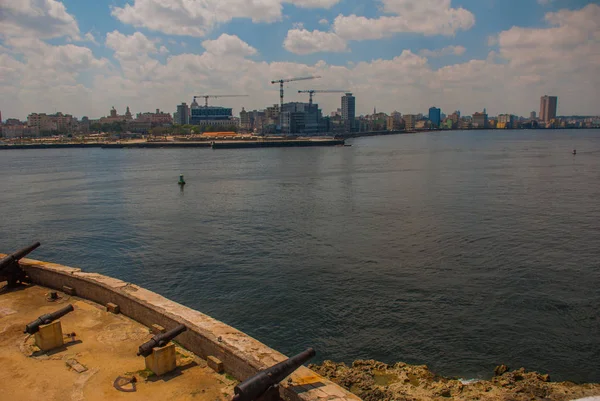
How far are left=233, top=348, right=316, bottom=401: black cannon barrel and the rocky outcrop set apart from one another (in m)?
5.54

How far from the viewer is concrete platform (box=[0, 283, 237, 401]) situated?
824 cm

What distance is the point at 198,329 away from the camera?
9742mm

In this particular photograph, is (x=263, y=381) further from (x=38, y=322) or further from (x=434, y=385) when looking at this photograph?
(x=434, y=385)

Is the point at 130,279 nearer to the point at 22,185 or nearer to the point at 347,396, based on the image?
the point at 347,396

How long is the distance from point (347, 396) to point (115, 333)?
5511 mm

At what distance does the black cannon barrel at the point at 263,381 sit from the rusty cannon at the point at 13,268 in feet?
30.2

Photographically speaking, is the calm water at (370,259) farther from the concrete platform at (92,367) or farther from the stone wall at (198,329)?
the concrete platform at (92,367)

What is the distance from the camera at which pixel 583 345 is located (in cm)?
1539

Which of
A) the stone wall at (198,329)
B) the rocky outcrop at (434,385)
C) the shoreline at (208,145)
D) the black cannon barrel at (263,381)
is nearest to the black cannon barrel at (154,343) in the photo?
the stone wall at (198,329)

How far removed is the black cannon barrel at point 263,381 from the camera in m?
7.04

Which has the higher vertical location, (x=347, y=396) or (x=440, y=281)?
(x=347, y=396)

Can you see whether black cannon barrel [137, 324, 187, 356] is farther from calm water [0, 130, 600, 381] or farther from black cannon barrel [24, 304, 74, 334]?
calm water [0, 130, 600, 381]

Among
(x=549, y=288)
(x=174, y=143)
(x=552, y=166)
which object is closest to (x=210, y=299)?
(x=549, y=288)

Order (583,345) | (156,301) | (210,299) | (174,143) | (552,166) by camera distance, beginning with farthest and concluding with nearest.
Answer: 1. (174,143)
2. (552,166)
3. (210,299)
4. (583,345)
5. (156,301)
